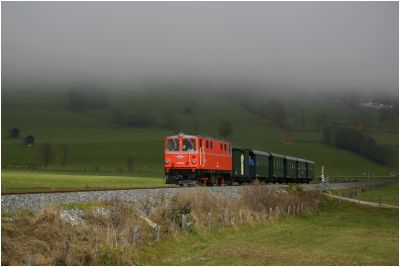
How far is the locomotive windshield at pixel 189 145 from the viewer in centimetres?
4216

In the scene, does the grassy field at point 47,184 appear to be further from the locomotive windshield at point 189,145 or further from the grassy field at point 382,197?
the grassy field at point 382,197

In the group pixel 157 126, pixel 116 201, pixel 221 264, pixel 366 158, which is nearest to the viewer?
pixel 221 264

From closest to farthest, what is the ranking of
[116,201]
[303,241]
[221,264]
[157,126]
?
[221,264] → [116,201] → [303,241] → [157,126]

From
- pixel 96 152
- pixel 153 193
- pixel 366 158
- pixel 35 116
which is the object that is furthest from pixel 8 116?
pixel 153 193

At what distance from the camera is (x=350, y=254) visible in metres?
25.6

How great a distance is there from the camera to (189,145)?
4228cm

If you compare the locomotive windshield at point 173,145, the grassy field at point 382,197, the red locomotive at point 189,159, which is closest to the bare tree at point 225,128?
the grassy field at point 382,197

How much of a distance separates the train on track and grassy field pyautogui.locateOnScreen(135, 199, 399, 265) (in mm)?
7092

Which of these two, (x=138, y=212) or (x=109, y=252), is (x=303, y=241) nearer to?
(x=138, y=212)

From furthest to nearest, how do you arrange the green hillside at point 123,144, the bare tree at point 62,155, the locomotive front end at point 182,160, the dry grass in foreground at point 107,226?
1. the green hillside at point 123,144
2. the bare tree at point 62,155
3. the locomotive front end at point 182,160
4. the dry grass in foreground at point 107,226

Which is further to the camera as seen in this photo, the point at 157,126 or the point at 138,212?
the point at 157,126

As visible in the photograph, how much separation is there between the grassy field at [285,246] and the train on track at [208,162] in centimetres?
709

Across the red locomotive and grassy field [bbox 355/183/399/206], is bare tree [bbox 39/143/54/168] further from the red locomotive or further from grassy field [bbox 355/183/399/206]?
the red locomotive

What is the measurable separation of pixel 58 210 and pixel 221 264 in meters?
6.08
